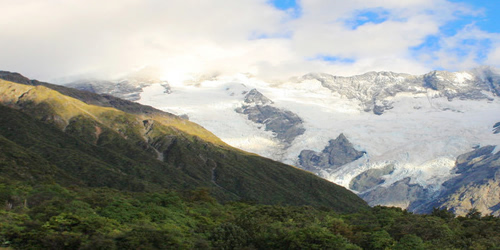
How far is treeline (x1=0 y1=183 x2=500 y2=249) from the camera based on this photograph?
71.6 metres

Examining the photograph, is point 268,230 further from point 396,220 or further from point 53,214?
point 396,220

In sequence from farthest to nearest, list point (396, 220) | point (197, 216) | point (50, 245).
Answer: point (396, 220) < point (197, 216) < point (50, 245)

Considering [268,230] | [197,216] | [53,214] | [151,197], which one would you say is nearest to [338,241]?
[268,230]

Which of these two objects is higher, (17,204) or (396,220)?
(396,220)

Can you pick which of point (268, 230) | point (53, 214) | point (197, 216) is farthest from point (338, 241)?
point (53, 214)

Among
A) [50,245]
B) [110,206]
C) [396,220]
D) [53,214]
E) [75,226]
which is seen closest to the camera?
[50,245]

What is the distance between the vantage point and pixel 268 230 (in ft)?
284

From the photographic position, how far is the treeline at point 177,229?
71625 mm

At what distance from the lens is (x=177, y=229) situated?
83750mm

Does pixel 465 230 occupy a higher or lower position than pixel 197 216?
higher

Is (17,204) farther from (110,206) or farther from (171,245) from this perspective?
(171,245)

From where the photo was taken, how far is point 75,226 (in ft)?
252

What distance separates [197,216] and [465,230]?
55989mm

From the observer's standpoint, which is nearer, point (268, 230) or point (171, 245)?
point (171, 245)
